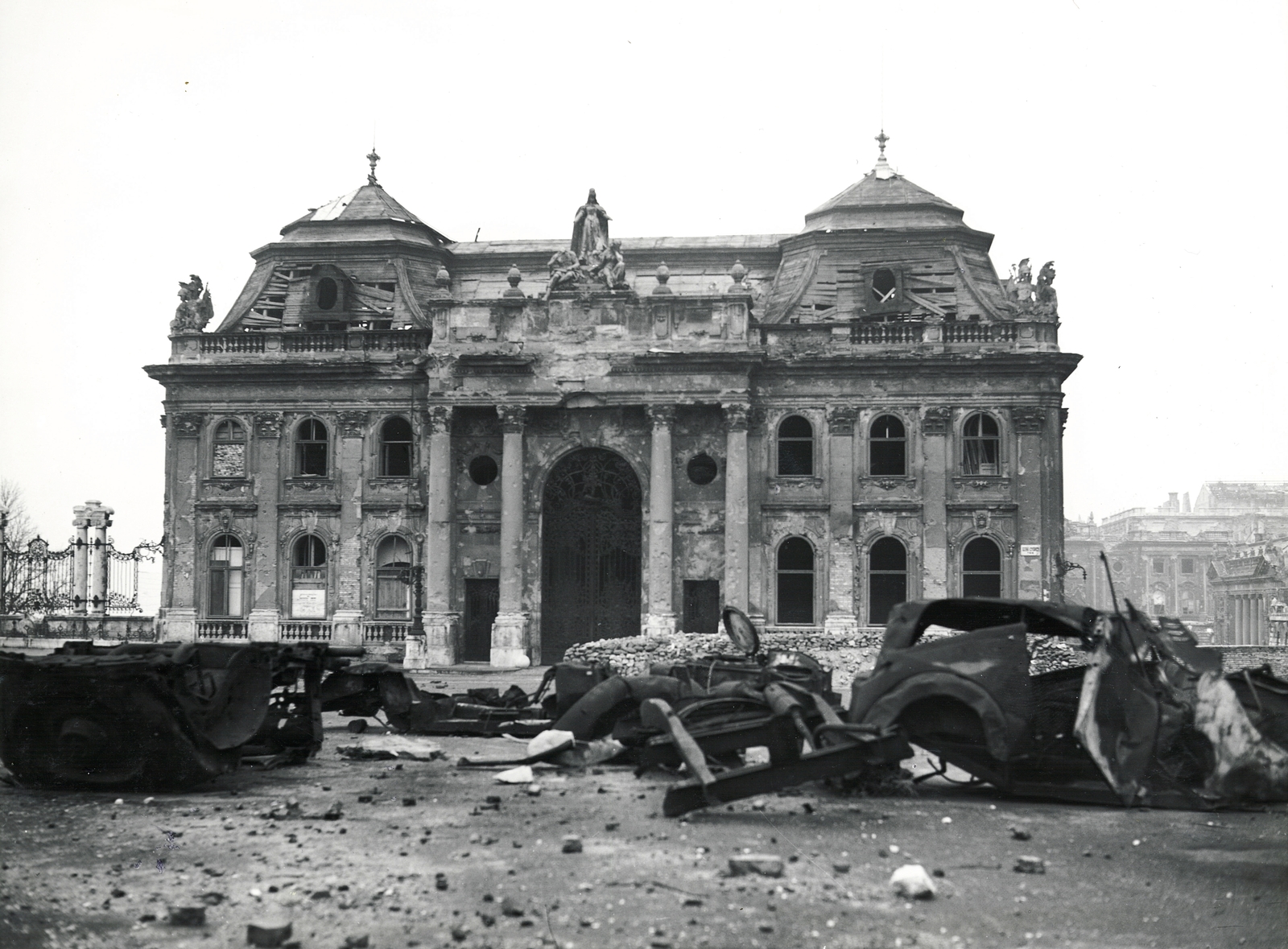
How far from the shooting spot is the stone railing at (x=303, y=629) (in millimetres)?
30906

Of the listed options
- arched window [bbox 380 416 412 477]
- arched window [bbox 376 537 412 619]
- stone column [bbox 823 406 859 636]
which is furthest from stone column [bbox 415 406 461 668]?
stone column [bbox 823 406 859 636]

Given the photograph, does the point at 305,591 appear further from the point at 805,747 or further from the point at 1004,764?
the point at 1004,764

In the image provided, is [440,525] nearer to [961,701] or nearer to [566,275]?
[566,275]

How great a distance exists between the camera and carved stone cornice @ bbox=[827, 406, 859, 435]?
3034cm

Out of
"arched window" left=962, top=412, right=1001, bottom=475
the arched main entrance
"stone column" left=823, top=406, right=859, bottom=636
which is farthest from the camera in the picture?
the arched main entrance

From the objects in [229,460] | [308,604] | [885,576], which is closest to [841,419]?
[885,576]

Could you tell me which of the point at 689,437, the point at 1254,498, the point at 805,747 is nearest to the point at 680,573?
the point at 689,437

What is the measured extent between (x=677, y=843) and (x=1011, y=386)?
75.8 feet

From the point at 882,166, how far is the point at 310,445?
648 inches

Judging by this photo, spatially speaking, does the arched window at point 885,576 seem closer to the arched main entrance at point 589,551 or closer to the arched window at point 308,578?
the arched main entrance at point 589,551

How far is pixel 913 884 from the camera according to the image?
7.41 metres

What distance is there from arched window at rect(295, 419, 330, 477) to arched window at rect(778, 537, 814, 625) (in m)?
11.1

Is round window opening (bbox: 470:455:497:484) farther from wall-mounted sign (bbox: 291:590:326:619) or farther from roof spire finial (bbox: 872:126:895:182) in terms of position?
roof spire finial (bbox: 872:126:895:182)

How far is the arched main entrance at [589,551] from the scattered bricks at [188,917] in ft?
78.1
